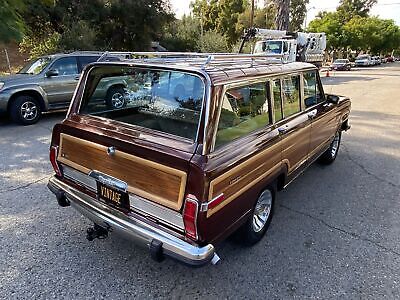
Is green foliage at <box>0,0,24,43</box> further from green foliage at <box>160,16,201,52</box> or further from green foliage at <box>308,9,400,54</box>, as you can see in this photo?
green foliage at <box>308,9,400,54</box>

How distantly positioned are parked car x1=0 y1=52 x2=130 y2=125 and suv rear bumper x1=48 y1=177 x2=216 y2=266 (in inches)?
225

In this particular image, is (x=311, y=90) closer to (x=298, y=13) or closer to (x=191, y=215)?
(x=191, y=215)

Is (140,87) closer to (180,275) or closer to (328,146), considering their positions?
(180,275)

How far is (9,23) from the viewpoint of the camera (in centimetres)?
837

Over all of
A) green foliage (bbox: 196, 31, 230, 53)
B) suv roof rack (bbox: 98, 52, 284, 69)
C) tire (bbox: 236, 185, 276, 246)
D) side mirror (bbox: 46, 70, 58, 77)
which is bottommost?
tire (bbox: 236, 185, 276, 246)

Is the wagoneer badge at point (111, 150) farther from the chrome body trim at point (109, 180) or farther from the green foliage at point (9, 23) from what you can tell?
the green foliage at point (9, 23)

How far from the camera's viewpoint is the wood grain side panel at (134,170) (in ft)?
7.39

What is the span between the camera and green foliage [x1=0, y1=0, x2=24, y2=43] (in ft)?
26.9

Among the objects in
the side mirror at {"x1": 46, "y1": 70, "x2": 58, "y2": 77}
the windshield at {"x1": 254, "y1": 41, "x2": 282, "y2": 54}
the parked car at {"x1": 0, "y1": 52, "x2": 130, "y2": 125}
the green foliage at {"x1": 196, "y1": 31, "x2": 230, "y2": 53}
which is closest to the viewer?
the parked car at {"x1": 0, "y1": 52, "x2": 130, "y2": 125}

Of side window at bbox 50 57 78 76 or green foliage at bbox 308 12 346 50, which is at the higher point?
green foliage at bbox 308 12 346 50

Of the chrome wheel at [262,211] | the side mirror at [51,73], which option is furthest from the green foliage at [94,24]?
the chrome wheel at [262,211]

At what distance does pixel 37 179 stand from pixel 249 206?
3413 mm

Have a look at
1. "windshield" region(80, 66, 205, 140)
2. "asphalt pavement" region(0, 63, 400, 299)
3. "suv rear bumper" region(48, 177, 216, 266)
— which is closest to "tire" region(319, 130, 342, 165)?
"asphalt pavement" region(0, 63, 400, 299)

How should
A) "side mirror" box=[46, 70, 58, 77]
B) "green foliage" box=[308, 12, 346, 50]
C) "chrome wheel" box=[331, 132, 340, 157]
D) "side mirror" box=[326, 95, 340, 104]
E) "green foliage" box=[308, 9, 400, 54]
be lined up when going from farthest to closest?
1. "green foliage" box=[308, 9, 400, 54]
2. "green foliage" box=[308, 12, 346, 50]
3. "side mirror" box=[46, 70, 58, 77]
4. "chrome wheel" box=[331, 132, 340, 157]
5. "side mirror" box=[326, 95, 340, 104]
